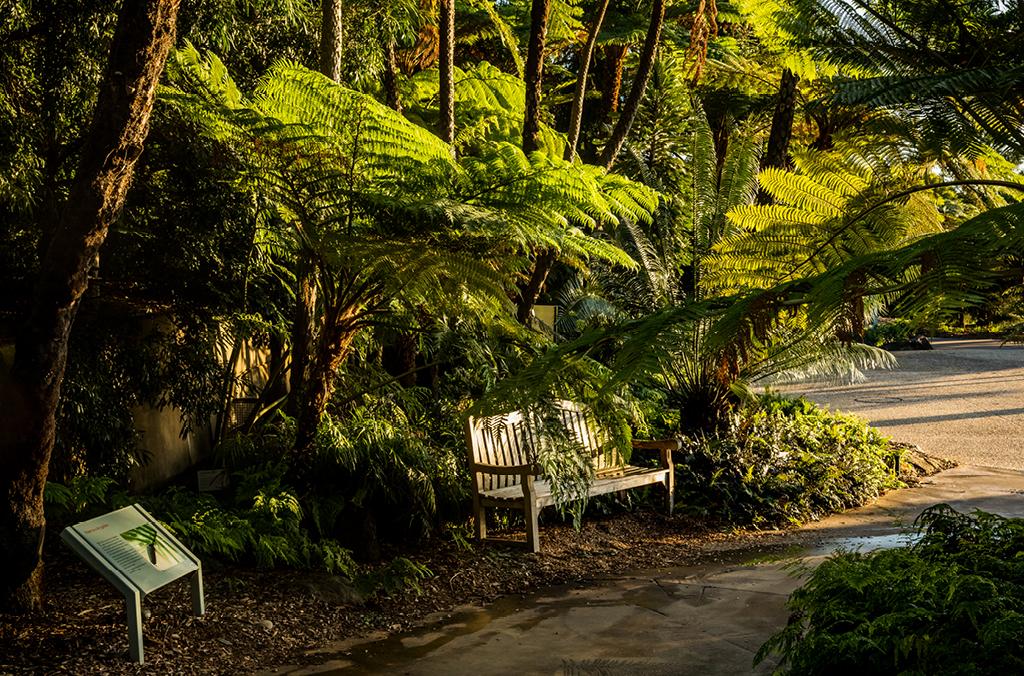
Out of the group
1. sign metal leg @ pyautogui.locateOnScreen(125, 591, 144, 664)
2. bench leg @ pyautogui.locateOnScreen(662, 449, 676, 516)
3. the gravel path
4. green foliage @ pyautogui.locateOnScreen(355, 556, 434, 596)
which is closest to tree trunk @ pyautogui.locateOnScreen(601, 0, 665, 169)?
bench leg @ pyautogui.locateOnScreen(662, 449, 676, 516)

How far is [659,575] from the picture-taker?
20.4 feet

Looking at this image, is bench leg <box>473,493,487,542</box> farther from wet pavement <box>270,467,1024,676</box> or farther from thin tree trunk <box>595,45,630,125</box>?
thin tree trunk <box>595,45,630,125</box>

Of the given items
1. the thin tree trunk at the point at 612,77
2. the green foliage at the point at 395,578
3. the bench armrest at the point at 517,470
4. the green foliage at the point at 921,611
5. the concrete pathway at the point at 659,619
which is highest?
the thin tree trunk at the point at 612,77

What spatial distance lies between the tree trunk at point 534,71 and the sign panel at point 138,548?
386cm

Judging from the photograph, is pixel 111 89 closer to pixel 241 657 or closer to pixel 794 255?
pixel 241 657

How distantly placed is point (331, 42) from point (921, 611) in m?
5.43

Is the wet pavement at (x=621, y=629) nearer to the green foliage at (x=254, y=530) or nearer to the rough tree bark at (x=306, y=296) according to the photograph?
the green foliage at (x=254, y=530)

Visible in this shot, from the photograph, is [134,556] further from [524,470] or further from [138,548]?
[524,470]

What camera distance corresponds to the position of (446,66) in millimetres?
7160

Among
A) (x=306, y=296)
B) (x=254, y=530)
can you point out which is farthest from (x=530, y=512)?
(x=306, y=296)

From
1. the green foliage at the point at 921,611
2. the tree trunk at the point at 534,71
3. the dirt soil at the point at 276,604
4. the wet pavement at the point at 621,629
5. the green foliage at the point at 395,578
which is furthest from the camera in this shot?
the tree trunk at the point at 534,71

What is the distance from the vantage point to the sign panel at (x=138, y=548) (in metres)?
4.38

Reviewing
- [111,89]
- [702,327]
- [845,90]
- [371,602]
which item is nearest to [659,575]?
[371,602]

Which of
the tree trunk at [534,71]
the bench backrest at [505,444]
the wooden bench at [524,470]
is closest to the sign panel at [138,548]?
the wooden bench at [524,470]
